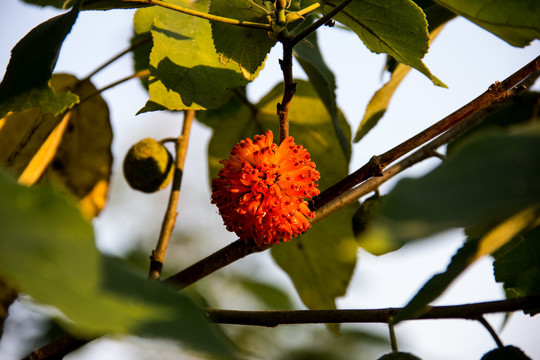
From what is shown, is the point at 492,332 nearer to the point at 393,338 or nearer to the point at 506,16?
the point at 393,338

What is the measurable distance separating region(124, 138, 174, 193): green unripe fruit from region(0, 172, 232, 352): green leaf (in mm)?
920

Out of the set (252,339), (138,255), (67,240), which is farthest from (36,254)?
(138,255)

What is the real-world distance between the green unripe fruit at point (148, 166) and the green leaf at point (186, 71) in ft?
0.82

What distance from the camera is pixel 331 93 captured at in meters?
1.31

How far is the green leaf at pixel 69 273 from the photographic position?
461 mm

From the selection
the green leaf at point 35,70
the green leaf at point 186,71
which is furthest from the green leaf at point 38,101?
the green leaf at point 186,71

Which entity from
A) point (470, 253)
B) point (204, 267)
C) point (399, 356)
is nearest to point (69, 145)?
point (204, 267)

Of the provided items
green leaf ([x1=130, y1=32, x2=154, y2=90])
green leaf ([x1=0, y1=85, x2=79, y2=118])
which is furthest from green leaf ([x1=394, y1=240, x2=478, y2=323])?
green leaf ([x1=130, y1=32, x2=154, y2=90])

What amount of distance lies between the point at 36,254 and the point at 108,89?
116 cm

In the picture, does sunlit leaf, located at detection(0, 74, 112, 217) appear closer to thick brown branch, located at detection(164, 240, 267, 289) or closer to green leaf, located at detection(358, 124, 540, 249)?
thick brown branch, located at detection(164, 240, 267, 289)

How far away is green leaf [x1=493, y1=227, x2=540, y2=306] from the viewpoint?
1.05 m

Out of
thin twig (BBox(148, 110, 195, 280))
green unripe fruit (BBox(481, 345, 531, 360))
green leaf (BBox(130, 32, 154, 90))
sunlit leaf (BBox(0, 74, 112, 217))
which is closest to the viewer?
green unripe fruit (BBox(481, 345, 531, 360))

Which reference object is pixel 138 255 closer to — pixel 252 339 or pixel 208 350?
pixel 252 339

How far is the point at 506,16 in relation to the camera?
0.99m
